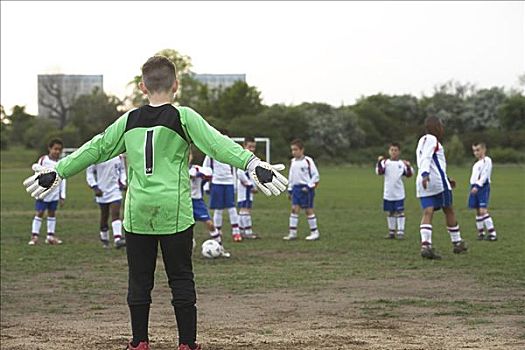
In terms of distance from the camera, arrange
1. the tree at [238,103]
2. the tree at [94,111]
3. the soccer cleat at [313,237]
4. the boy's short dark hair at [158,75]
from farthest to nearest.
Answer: the tree at [94,111] < the tree at [238,103] < the soccer cleat at [313,237] < the boy's short dark hair at [158,75]

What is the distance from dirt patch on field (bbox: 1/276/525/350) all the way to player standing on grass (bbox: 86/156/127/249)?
503cm

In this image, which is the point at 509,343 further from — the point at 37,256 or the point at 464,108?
the point at 464,108

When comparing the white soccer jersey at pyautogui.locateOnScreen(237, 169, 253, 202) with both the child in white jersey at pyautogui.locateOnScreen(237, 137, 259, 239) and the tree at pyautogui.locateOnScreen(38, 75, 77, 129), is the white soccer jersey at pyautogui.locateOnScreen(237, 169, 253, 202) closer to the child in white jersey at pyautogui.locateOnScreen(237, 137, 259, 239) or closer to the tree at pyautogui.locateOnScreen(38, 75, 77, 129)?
the child in white jersey at pyautogui.locateOnScreen(237, 137, 259, 239)

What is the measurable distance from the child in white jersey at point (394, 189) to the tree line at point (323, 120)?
51.8m

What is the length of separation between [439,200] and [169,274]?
26.1 ft

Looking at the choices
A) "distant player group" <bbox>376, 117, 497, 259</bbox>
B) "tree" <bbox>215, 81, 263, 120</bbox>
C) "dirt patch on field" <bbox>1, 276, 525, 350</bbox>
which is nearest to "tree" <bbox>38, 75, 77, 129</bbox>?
"tree" <bbox>215, 81, 263, 120</bbox>

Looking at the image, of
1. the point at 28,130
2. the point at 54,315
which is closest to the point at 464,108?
the point at 28,130

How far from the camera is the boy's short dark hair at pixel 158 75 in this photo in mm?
6223

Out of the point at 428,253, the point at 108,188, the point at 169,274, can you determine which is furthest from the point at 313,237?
the point at 169,274

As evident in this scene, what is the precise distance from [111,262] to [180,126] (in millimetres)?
8376

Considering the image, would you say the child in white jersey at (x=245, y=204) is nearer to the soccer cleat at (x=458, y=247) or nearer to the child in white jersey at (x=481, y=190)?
the child in white jersey at (x=481, y=190)

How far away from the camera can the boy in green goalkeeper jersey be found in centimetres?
611

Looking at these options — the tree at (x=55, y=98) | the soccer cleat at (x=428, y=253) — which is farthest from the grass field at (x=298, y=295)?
the tree at (x=55, y=98)

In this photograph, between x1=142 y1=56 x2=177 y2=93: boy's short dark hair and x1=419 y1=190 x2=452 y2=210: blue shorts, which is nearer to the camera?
x1=142 y1=56 x2=177 y2=93: boy's short dark hair
